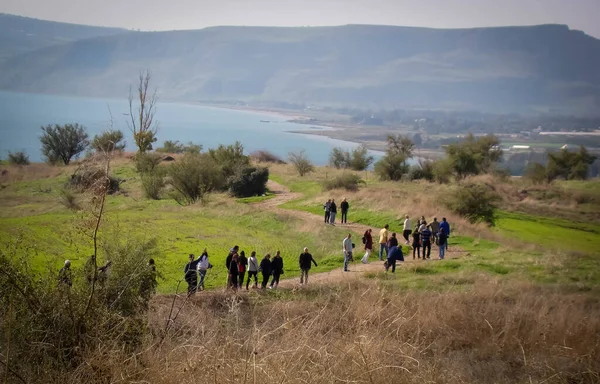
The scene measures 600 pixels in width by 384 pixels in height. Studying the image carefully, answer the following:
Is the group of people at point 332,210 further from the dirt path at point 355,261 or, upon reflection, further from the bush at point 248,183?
the bush at point 248,183

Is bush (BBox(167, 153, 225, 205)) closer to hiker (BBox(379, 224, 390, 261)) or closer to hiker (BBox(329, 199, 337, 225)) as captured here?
hiker (BBox(329, 199, 337, 225))

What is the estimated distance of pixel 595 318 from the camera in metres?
12.7

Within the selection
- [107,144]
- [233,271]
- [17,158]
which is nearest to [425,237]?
[233,271]

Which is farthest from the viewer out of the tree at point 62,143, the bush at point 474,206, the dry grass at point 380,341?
the tree at point 62,143

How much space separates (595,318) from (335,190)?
1169 inches

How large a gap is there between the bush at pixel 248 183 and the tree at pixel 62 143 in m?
32.9

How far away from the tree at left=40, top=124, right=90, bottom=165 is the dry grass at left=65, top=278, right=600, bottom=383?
63.9 metres

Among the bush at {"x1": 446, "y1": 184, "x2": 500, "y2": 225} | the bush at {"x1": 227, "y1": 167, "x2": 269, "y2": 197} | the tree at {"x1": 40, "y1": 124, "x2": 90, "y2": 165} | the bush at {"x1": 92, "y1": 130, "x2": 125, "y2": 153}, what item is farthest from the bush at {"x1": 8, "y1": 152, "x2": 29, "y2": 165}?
the bush at {"x1": 446, "y1": 184, "x2": 500, "y2": 225}

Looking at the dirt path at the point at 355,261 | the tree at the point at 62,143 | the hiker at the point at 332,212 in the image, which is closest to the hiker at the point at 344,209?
the dirt path at the point at 355,261

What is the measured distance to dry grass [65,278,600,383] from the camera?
660 cm

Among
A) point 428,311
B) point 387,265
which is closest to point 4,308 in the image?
point 428,311

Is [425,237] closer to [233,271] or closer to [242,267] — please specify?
[242,267]

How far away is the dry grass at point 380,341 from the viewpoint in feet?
21.7

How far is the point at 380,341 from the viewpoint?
8.38 metres
